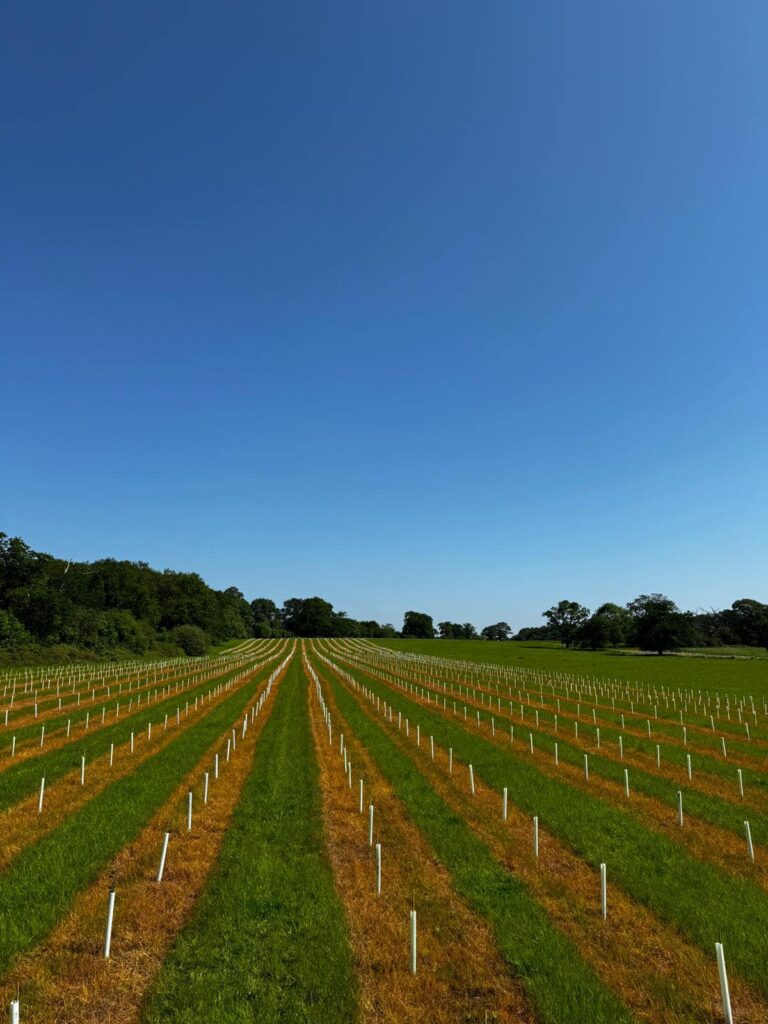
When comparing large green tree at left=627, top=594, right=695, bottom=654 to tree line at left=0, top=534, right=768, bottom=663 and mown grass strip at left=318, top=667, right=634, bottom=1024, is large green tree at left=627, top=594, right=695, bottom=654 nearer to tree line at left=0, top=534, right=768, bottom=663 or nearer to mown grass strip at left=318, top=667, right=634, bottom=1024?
tree line at left=0, top=534, right=768, bottom=663

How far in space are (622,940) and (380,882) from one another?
4.91 m

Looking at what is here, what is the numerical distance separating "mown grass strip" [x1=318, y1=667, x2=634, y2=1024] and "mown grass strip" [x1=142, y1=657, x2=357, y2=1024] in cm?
291

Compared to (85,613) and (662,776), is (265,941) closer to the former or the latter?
(662,776)

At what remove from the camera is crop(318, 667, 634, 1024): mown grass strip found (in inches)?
332

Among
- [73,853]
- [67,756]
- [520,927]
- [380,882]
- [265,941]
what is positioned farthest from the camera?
[67,756]

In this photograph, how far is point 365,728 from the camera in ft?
109

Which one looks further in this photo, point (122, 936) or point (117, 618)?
point (117, 618)

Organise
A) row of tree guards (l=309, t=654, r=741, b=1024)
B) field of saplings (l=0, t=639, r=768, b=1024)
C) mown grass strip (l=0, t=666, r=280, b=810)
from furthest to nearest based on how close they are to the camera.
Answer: mown grass strip (l=0, t=666, r=280, b=810), field of saplings (l=0, t=639, r=768, b=1024), row of tree guards (l=309, t=654, r=741, b=1024)

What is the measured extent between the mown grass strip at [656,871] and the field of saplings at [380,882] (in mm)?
71

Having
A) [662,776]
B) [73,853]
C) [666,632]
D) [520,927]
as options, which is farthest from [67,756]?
[666,632]

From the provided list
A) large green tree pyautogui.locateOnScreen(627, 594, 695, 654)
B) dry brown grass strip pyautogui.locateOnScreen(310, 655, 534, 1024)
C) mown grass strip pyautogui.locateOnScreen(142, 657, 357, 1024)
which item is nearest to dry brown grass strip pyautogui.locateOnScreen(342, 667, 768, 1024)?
dry brown grass strip pyautogui.locateOnScreen(310, 655, 534, 1024)

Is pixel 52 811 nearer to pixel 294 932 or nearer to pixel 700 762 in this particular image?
pixel 294 932

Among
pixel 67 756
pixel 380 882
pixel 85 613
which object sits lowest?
pixel 67 756

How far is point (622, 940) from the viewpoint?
10250mm
